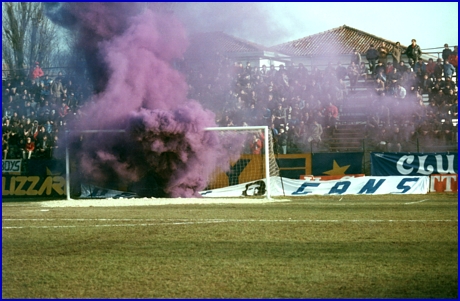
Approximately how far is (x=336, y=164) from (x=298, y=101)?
4.40 metres

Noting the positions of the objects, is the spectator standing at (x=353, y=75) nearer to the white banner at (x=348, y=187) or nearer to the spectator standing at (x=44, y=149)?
the white banner at (x=348, y=187)

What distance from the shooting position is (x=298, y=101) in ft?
88.5

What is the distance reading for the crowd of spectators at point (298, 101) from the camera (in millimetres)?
24719

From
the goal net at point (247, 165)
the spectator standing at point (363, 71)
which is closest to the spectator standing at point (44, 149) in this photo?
the goal net at point (247, 165)

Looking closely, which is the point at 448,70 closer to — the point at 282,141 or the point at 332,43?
the point at 282,141

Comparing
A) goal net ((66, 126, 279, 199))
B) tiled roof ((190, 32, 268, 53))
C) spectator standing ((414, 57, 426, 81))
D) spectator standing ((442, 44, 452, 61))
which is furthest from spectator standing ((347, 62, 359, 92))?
goal net ((66, 126, 279, 199))

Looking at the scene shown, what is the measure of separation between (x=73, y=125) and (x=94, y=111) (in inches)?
59.3

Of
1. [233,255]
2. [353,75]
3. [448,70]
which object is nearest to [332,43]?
[353,75]

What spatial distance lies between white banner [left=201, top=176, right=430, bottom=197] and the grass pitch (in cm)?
798

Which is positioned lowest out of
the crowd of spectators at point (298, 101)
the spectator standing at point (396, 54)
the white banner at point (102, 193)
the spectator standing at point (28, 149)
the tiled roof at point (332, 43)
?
the white banner at point (102, 193)

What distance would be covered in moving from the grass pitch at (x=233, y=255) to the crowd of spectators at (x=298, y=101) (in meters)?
10.5

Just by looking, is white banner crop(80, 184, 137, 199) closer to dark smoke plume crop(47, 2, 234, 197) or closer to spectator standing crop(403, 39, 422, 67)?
dark smoke plume crop(47, 2, 234, 197)

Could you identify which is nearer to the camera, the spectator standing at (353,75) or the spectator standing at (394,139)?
the spectator standing at (394,139)

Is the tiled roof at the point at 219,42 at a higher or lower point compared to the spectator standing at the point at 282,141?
higher
